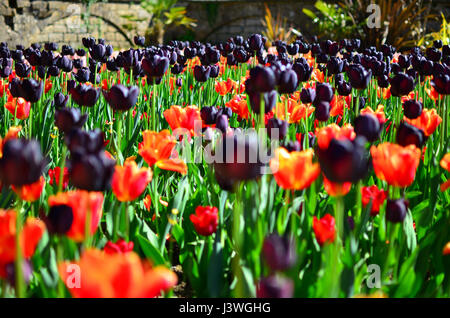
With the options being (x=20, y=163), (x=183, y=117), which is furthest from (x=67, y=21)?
(x=20, y=163)

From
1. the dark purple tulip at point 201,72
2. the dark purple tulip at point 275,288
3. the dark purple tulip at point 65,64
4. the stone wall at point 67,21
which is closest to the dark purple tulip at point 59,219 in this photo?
the dark purple tulip at point 275,288

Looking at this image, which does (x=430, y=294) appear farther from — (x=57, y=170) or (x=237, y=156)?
(x=57, y=170)

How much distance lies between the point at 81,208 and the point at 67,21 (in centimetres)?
1182

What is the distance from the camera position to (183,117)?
1851 mm

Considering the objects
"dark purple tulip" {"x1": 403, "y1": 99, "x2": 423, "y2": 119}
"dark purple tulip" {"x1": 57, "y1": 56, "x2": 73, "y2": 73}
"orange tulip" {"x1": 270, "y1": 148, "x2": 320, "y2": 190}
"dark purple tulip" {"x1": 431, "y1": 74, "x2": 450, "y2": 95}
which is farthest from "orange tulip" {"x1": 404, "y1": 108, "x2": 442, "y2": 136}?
"dark purple tulip" {"x1": 57, "y1": 56, "x2": 73, "y2": 73}

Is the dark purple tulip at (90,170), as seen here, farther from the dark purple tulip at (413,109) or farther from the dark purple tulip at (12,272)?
the dark purple tulip at (413,109)

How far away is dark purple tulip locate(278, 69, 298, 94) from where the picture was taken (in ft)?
5.24

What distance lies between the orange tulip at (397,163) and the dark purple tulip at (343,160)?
0.14 metres

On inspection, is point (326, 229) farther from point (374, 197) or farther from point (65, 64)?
point (65, 64)

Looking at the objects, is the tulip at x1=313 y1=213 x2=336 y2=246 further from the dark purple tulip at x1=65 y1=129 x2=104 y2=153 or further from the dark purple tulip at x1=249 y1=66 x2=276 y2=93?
the dark purple tulip at x1=65 y1=129 x2=104 y2=153

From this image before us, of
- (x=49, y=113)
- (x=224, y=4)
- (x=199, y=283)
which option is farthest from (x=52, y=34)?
(x=199, y=283)

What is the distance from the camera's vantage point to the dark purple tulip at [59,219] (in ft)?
3.14

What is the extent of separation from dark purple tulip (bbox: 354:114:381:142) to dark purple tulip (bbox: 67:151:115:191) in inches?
26.7
